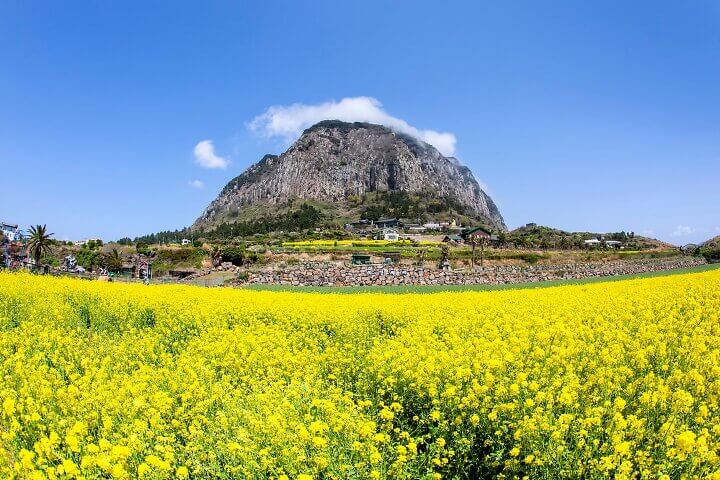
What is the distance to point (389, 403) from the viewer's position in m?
7.23

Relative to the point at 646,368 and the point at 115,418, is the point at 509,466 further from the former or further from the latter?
the point at 115,418

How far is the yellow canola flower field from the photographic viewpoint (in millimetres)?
4562

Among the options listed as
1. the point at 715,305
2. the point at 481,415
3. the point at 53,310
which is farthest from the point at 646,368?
the point at 53,310

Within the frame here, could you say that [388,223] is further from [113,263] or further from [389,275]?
[389,275]

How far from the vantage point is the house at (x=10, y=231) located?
186ft

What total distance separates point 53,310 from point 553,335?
14288 millimetres

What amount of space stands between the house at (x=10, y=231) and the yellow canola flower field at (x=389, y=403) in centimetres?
5593

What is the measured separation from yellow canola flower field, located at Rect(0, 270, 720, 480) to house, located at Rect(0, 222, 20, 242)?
2202 inches

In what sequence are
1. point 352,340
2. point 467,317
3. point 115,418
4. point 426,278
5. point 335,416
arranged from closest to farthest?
point 335,416, point 115,418, point 352,340, point 467,317, point 426,278

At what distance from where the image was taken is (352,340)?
11031mm

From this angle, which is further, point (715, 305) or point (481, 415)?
point (715, 305)

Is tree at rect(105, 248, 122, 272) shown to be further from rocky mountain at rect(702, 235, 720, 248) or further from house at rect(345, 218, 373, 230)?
rocky mountain at rect(702, 235, 720, 248)

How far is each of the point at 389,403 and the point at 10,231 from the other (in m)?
71.2

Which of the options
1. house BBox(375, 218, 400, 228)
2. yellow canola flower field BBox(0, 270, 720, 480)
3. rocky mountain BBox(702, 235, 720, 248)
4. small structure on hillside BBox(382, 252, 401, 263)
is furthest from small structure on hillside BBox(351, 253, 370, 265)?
house BBox(375, 218, 400, 228)
